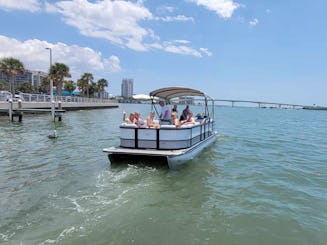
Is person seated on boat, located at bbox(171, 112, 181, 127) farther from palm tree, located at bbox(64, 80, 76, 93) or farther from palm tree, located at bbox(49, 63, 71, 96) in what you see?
palm tree, located at bbox(64, 80, 76, 93)

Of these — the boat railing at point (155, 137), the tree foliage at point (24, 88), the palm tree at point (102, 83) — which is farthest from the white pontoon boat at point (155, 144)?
the tree foliage at point (24, 88)

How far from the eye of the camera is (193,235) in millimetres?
5535

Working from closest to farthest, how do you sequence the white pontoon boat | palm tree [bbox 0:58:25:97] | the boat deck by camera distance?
the boat deck < the white pontoon boat < palm tree [bbox 0:58:25:97]

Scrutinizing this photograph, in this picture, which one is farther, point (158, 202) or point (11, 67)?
point (11, 67)

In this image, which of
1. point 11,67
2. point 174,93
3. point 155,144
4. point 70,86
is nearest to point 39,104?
point 11,67

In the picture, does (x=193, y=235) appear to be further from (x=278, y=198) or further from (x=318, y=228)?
(x=278, y=198)

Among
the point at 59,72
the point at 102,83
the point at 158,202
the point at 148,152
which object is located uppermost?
the point at 102,83

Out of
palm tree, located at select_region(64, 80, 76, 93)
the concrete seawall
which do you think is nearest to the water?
the concrete seawall

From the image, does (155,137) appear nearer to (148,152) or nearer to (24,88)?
(148,152)

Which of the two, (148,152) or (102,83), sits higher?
(102,83)

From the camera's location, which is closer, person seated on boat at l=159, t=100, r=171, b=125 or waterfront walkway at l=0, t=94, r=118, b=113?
person seated on boat at l=159, t=100, r=171, b=125

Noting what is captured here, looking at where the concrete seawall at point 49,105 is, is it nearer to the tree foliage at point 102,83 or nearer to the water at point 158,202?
the water at point 158,202

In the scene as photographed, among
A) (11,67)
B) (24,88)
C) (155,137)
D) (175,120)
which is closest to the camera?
(155,137)

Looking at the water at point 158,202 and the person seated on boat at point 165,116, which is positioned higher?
the person seated on boat at point 165,116
